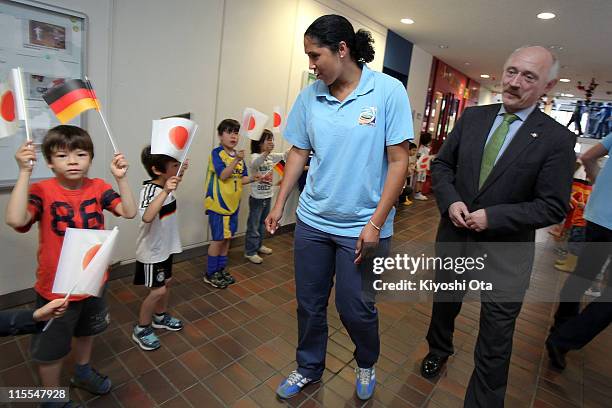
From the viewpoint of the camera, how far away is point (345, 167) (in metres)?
1.54

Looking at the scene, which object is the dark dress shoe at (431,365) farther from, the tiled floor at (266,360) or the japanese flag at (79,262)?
the japanese flag at (79,262)

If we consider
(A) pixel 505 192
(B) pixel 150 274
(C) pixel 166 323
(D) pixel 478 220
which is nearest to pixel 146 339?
(C) pixel 166 323

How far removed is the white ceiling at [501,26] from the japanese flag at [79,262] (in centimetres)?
455

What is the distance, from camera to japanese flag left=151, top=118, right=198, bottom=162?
1.74m

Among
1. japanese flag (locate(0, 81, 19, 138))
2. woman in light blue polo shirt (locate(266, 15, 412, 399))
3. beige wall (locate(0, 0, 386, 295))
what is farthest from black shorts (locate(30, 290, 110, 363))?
beige wall (locate(0, 0, 386, 295))

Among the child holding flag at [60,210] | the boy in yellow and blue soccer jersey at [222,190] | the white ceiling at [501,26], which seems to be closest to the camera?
the child holding flag at [60,210]

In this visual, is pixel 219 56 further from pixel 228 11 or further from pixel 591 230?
pixel 591 230

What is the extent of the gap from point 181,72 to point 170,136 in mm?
1548

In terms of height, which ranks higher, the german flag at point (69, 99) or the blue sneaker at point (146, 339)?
the german flag at point (69, 99)

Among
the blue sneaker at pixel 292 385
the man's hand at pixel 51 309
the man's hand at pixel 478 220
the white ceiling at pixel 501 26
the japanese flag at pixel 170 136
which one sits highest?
the white ceiling at pixel 501 26

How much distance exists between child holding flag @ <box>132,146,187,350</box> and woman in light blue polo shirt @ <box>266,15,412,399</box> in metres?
0.71

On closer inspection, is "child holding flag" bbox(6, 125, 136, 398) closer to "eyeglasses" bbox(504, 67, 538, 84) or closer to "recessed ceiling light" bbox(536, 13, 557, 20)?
"eyeglasses" bbox(504, 67, 538, 84)

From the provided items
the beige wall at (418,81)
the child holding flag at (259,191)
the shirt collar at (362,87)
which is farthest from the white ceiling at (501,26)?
the shirt collar at (362,87)

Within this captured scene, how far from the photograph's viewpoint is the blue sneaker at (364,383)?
187 cm
